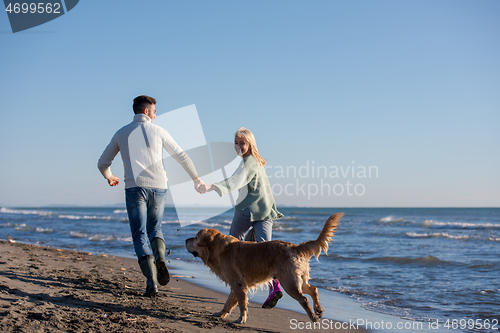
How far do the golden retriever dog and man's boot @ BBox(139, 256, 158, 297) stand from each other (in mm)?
564

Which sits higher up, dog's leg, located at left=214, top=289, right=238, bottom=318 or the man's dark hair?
the man's dark hair

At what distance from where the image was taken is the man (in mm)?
4324

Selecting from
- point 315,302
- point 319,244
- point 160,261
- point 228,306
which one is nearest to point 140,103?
point 160,261

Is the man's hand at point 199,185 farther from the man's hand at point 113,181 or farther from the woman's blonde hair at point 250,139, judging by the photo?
the man's hand at point 113,181

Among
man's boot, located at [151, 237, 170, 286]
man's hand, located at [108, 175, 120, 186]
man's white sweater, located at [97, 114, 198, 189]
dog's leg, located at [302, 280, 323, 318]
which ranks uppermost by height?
man's white sweater, located at [97, 114, 198, 189]

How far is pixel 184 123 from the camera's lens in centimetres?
611

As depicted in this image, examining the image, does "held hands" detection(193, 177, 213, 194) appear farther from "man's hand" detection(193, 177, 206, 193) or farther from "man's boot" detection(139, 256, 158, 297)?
"man's boot" detection(139, 256, 158, 297)

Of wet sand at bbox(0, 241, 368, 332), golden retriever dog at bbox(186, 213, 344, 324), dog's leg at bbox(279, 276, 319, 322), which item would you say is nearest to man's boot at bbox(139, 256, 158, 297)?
wet sand at bbox(0, 241, 368, 332)

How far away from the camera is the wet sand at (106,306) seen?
117 inches

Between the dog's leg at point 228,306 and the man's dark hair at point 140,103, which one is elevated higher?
the man's dark hair at point 140,103

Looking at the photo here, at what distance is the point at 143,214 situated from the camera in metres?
4.36

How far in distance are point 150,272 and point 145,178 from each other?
1141 millimetres

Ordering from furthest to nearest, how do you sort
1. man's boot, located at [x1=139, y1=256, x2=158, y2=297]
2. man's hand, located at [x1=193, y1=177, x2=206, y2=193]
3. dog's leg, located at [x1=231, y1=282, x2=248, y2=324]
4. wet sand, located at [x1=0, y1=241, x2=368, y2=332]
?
man's hand, located at [x1=193, y1=177, x2=206, y2=193] → man's boot, located at [x1=139, y1=256, x2=158, y2=297] → dog's leg, located at [x1=231, y1=282, x2=248, y2=324] → wet sand, located at [x1=0, y1=241, x2=368, y2=332]

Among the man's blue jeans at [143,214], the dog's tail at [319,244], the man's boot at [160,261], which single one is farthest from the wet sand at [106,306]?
the dog's tail at [319,244]
